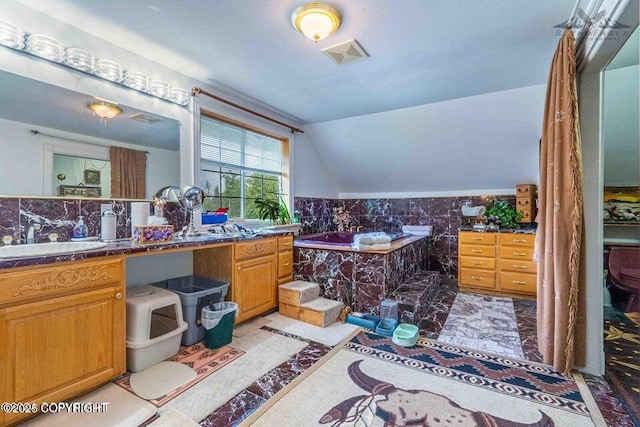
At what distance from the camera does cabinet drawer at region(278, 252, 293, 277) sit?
10.5 feet

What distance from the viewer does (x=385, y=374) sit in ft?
6.50

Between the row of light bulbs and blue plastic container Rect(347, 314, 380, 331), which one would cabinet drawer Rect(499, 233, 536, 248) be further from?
the row of light bulbs

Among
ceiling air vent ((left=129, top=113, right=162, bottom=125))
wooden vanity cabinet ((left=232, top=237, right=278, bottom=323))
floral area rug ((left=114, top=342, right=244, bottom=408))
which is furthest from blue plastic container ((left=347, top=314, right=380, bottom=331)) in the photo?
ceiling air vent ((left=129, top=113, right=162, bottom=125))

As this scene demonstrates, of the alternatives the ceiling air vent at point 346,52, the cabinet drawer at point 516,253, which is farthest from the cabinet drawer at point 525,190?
the ceiling air vent at point 346,52

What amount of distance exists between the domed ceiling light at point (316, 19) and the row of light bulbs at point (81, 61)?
1385 mm

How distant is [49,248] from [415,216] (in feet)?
14.7

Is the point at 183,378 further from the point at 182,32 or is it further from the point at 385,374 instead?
the point at 182,32

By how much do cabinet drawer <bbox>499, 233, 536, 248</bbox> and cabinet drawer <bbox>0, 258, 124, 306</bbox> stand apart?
4140 millimetres

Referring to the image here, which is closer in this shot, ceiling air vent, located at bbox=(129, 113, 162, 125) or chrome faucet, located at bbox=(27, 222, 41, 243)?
chrome faucet, located at bbox=(27, 222, 41, 243)

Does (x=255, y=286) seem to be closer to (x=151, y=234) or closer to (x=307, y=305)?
(x=307, y=305)

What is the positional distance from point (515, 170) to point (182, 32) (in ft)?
13.7

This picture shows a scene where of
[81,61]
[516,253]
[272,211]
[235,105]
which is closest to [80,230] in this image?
[81,61]

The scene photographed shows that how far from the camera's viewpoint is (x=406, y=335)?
2428 millimetres

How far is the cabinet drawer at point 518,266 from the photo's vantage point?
3641mm
